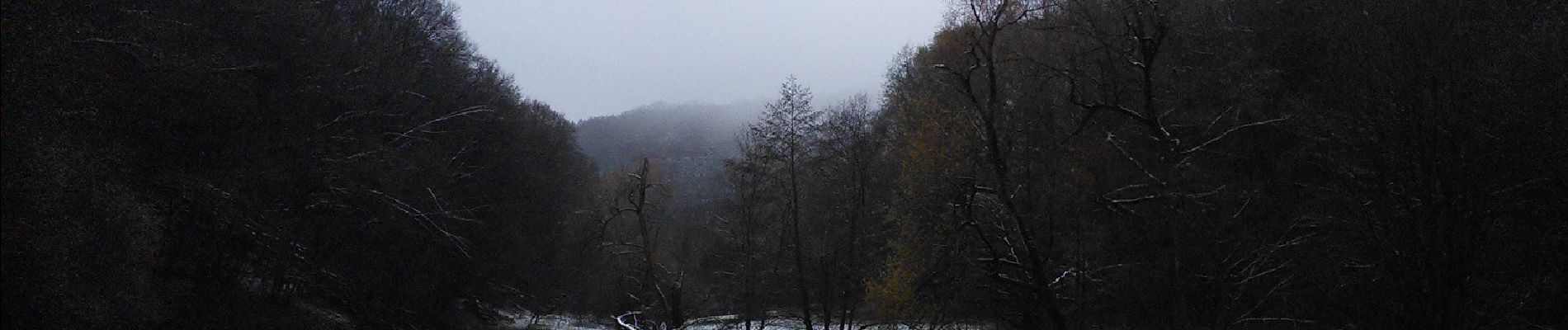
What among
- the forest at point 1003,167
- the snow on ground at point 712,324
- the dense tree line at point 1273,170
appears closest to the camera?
the forest at point 1003,167

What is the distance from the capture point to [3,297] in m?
8.76

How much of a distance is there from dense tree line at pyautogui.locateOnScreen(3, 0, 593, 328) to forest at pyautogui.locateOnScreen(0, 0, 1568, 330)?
5cm

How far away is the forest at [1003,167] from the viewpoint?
10.2m

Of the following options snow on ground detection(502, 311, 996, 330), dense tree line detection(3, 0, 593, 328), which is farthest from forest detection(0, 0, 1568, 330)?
snow on ground detection(502, 311, 996, 330)

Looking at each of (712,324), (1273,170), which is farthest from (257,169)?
(1273,170)

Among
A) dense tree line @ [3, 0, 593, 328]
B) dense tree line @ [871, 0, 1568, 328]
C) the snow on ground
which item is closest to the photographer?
dense tree line @ [3, 0, 593, 328]

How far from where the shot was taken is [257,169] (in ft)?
48.6

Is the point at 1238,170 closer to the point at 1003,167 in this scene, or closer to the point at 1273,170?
the point at 1273,170

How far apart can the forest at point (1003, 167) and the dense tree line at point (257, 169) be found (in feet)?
0.17

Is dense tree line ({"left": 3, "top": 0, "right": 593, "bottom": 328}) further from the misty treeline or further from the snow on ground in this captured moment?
the misty treeline

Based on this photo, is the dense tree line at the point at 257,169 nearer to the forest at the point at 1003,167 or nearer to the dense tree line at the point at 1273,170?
the forest at the point at 1003,167

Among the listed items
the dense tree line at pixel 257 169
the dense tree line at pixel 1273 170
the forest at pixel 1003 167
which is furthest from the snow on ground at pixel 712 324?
the dense tree line at pixel 257 169

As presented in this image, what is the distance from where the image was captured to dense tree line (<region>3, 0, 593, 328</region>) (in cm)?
923

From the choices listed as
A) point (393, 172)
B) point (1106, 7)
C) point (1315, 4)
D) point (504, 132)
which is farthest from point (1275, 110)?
point (504, 132)
